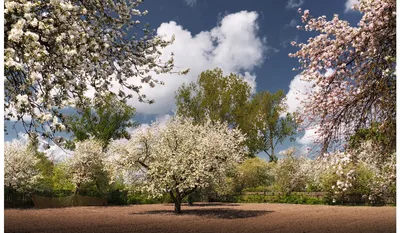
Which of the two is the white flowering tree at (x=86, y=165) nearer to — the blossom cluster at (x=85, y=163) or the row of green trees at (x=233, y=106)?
the blossom cluster at (x=85, y=163)

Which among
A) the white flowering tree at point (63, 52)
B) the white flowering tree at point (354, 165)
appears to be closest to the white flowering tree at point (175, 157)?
the white flowering tree at point (354, 165)

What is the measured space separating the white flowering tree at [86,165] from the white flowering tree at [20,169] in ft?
8.19

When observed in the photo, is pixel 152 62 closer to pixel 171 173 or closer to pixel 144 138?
pixel 171 173

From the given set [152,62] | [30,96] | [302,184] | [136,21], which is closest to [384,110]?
[152,62]

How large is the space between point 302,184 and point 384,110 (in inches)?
1091

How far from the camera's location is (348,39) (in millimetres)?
9523

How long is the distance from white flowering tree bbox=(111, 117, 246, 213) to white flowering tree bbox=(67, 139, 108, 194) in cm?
826

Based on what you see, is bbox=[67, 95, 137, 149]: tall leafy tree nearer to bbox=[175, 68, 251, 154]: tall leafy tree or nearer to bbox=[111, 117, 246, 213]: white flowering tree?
bbox=[175, 68, 251, 154]: tall leafy tree

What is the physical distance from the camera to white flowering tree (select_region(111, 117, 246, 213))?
832 inches

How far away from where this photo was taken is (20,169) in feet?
97.3

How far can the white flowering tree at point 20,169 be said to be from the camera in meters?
29.4

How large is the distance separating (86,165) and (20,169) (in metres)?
4.50

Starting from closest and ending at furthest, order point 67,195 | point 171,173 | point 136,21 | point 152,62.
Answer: point 152,62
point 136,21
point 171,173
point 67,195

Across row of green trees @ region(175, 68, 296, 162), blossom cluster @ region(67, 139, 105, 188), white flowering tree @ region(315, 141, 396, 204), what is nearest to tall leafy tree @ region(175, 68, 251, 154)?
row of green trees @ region(175, 68, 296, 162)
